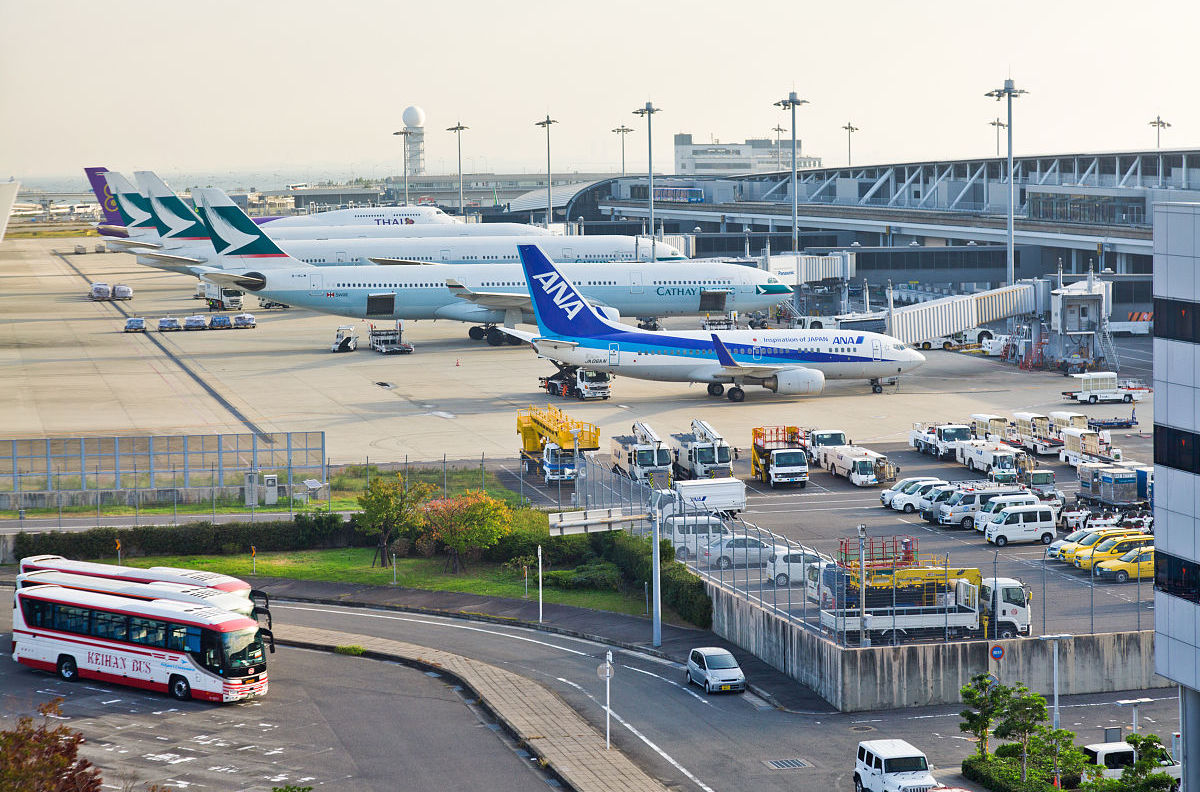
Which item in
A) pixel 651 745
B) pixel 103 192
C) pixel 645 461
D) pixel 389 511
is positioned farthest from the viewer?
pixel 103 192

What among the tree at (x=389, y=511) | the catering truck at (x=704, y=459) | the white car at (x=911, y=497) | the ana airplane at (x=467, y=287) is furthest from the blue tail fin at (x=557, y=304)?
the tree at (x=389, y=511)

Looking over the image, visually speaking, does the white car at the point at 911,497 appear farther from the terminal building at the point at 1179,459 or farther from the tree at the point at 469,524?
the terminal building at the point at 1179,459

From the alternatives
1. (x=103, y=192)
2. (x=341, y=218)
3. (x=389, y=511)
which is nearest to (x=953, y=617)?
(x=389, y=511)

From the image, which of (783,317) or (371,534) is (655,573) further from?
(783,317)

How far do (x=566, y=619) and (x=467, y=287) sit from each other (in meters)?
59.7

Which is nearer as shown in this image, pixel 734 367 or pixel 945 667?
pixel 945 667

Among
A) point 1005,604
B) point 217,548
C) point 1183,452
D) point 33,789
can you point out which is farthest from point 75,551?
point 1183,452

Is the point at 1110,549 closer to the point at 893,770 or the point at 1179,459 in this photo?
the point at 893,770

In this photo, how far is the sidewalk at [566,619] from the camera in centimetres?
3759

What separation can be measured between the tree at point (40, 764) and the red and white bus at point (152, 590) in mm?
11620

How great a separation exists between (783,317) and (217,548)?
67.7 metres

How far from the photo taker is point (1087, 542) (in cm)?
4750

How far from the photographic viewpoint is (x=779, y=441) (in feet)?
206

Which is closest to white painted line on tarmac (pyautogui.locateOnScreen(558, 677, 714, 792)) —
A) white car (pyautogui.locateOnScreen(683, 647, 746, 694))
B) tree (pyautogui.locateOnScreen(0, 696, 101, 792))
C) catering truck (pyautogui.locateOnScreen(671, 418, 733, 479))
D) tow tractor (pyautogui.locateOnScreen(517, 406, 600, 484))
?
white car (pyautogui.locateOnScreen(683, 647, 746, 694))
